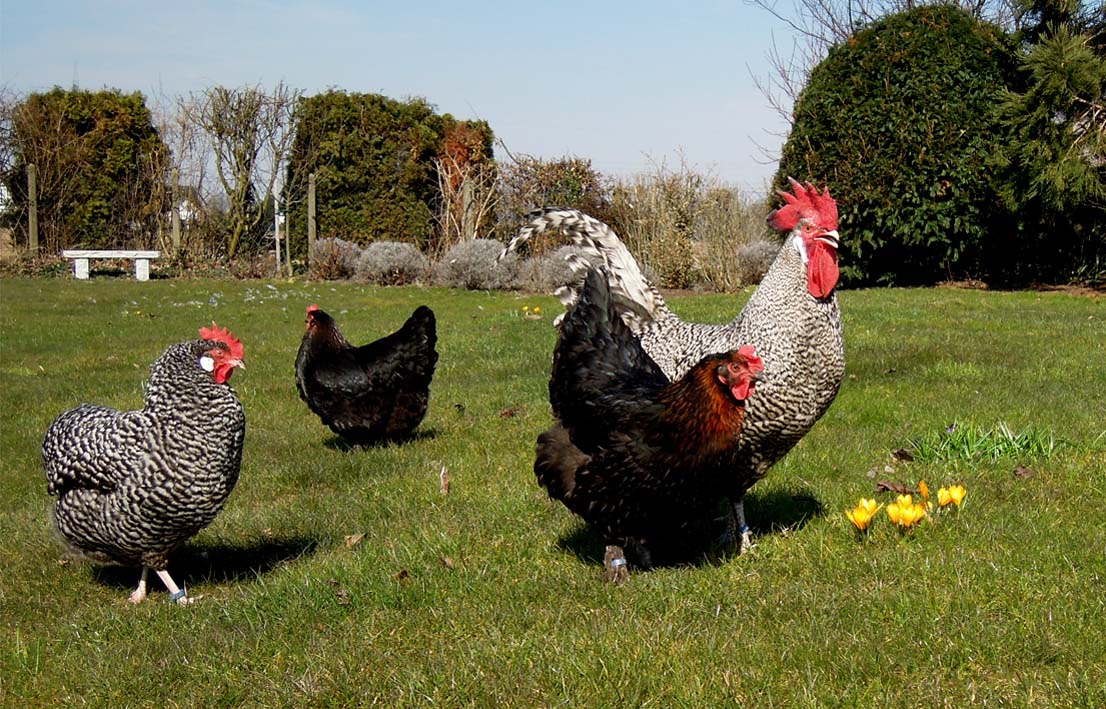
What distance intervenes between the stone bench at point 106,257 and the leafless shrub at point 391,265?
561cm

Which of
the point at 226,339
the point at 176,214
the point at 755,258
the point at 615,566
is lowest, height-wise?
the point at 615,566

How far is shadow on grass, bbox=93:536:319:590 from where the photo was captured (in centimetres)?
553

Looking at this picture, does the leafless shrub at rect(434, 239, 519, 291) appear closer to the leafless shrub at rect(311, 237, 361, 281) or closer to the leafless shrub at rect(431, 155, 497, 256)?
the leafless shrub at rect(431, 155, 497, 256)

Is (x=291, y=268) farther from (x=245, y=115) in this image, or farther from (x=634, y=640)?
(x=634, y=640)

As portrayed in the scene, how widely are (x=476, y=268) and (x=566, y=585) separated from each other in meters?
17.6

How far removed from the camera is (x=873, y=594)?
4168mm

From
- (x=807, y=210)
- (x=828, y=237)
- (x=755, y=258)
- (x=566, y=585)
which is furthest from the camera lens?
(x=755, y=258)

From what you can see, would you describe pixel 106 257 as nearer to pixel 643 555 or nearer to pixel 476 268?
pixel 476 268

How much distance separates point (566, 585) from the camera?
4.65m

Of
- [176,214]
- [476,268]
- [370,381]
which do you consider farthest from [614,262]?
[176,214]

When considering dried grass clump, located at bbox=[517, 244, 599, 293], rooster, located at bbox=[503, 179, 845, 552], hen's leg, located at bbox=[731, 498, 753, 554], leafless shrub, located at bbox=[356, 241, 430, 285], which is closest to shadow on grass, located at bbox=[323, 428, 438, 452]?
rooster, located at bbox=[503, 179, 845, 552]

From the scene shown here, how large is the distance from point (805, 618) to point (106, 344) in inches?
495

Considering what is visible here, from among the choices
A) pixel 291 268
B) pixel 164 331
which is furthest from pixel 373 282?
pixel 164 331

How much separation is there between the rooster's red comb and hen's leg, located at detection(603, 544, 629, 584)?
1943mm
